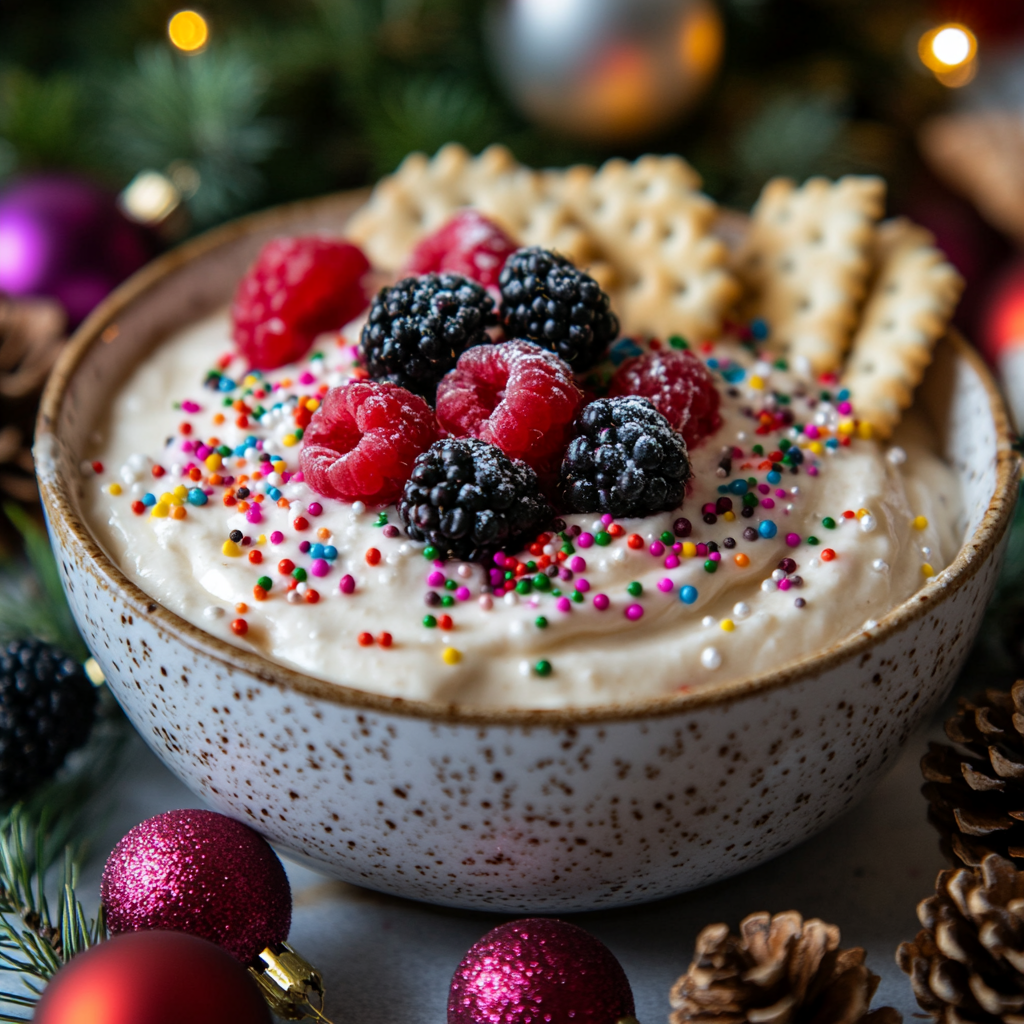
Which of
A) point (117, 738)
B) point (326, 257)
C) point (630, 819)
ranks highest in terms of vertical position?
point (326, 257)

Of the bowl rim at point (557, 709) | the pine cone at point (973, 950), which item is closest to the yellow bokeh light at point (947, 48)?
the bowl rim at point (557, 709)

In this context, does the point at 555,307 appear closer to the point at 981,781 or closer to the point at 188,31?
the point at 981,781

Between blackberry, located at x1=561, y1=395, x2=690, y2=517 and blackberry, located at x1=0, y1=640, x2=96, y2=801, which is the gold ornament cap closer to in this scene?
blackberry, located at x1=0, y1=640, x2=96, y2=801

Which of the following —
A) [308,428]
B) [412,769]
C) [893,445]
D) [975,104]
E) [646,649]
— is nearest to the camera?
[412,769]

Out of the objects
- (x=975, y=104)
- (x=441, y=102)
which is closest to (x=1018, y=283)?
(x=975, y=104)

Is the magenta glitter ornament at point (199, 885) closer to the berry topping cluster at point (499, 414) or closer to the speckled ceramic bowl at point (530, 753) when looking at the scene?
the speckled ceramic bowl at point (530, 753)

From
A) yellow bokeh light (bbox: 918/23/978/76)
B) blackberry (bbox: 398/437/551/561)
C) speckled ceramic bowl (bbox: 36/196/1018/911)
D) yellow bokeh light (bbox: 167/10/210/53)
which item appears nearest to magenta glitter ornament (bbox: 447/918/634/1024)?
speckled ceramic bowl (bbox: 36/196/1018/911)

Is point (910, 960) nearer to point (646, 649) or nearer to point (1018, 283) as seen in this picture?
point (646, 649)
